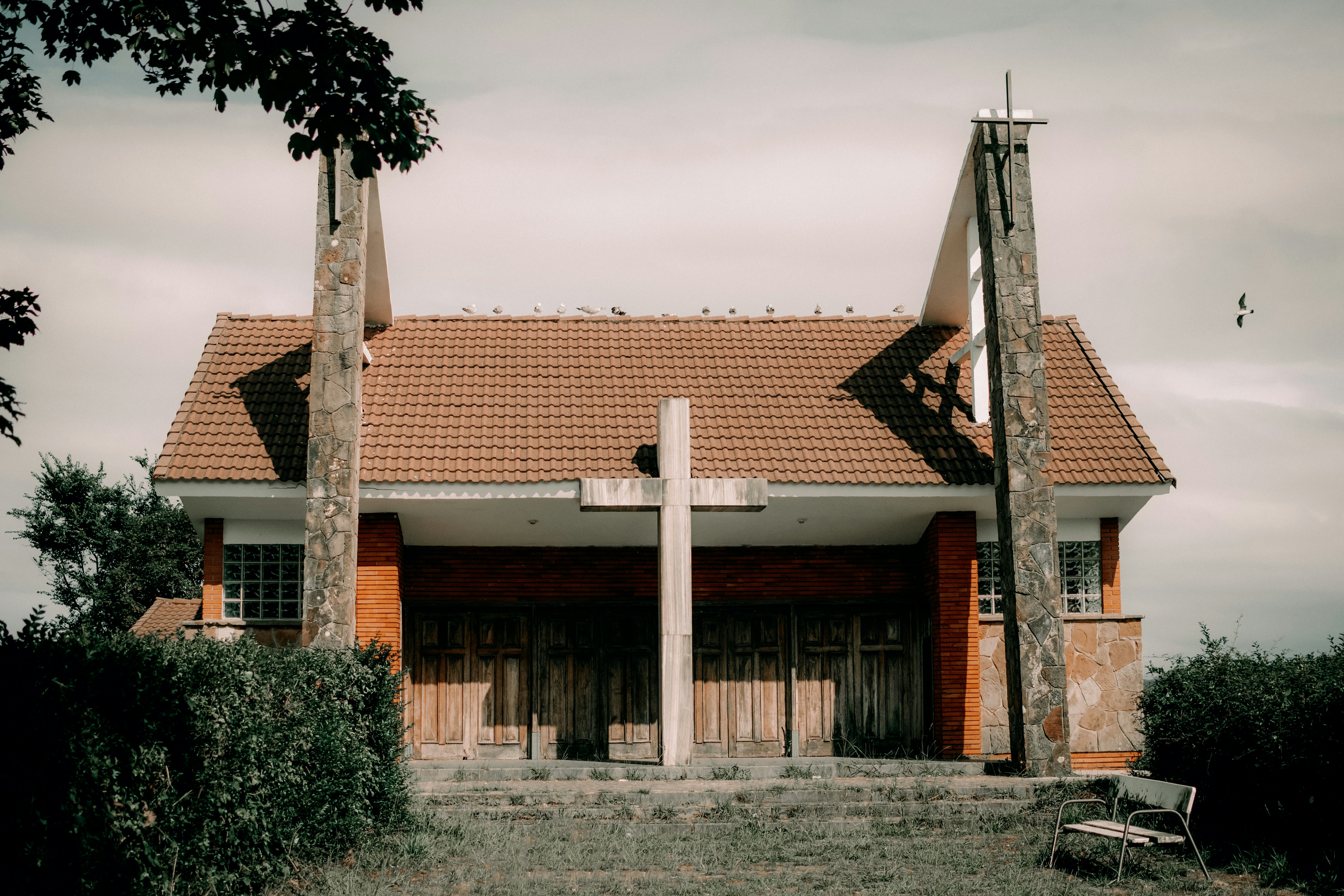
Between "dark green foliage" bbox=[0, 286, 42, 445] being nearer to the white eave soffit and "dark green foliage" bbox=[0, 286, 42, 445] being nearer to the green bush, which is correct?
the green bush

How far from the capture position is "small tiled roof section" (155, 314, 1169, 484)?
624 inches

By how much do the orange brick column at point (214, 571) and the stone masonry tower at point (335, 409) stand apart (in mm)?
2716

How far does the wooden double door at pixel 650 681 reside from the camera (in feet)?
56.7

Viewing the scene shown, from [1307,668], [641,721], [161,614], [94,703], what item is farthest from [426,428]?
[1307,668]

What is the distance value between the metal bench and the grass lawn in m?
0.18

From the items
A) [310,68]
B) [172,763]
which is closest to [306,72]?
[310,68]

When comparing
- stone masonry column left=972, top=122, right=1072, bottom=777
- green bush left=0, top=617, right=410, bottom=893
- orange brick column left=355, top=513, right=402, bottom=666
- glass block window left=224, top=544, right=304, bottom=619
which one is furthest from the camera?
glass block window left=224, top=544, right=304, bottom=619

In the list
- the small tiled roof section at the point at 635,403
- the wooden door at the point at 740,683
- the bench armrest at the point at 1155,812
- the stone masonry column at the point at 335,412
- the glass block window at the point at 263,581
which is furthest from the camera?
the wooden door at the point at 740,683

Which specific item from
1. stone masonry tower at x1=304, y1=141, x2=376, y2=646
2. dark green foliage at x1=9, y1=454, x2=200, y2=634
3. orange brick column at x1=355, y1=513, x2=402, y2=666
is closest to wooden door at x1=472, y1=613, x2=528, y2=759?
orange brick column at x1=355, y1=513, x2=402, y2=666

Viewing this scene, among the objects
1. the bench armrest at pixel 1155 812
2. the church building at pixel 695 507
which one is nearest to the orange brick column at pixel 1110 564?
the church building at pixel 695 507

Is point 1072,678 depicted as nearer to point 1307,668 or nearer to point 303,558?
point 1307,668

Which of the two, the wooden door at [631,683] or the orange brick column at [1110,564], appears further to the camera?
the wooden door at [631,683]

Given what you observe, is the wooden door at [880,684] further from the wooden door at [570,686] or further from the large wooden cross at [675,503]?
the wooden door at [570,686]

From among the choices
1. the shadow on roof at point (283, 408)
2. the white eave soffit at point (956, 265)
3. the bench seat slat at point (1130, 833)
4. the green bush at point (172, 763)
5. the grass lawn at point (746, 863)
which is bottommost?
the grass lawn at point (746, 863)
